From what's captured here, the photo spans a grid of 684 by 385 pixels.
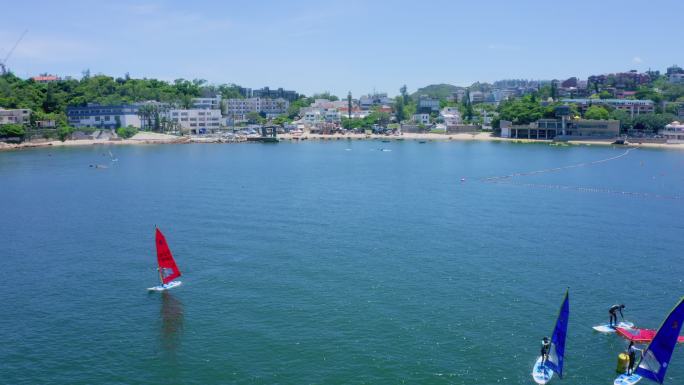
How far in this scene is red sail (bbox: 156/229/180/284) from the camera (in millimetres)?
35969

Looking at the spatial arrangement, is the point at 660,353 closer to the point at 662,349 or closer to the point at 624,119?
the point at 662,349

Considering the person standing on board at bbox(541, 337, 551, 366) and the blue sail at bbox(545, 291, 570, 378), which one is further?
the person standing on board at bbox(541, 337, 551, 366)

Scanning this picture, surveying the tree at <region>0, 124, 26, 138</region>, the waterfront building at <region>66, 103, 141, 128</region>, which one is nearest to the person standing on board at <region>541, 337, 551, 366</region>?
the tree at <region>0, 124, 26, 138</region>

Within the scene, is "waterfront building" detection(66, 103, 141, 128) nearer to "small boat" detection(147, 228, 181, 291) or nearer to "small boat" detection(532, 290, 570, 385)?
"small boat" detection(147, 228, 181, 291)

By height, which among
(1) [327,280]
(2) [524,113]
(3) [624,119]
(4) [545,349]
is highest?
(2) [524,113]

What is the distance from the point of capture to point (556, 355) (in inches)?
945

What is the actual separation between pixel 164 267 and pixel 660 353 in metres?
28.1

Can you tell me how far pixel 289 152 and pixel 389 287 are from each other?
379ft

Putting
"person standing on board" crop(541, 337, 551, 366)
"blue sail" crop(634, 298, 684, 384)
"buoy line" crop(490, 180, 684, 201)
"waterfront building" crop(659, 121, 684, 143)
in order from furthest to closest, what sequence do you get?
"waterfront building" crop(659, 121, 684, 143), "buoy line" crop(490, 180, 684, 201), "person standing on board" crop(541, 337, 551, 366), "blue sail" crop(634, 298, 684, 384)

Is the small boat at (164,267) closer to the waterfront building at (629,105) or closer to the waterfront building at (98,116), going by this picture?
the waterfront building at (98,116)

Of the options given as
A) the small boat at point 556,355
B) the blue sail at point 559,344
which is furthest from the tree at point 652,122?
the blue sail at point 559,344

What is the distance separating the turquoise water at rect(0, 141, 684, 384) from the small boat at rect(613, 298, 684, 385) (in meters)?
1.19

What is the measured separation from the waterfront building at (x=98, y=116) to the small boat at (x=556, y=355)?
179 m

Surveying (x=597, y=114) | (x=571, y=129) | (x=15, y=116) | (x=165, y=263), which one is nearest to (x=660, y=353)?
(x=165, y=263)
